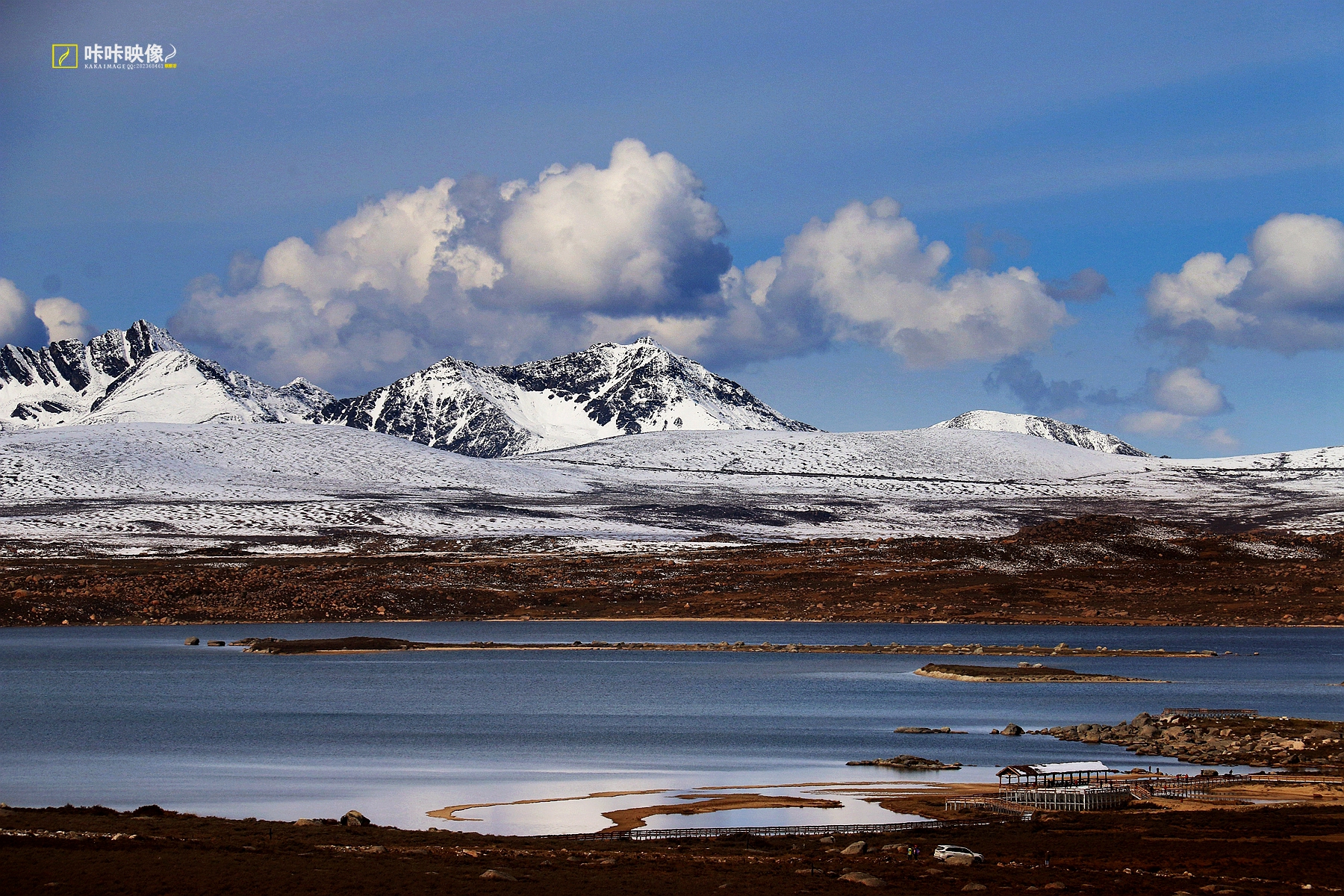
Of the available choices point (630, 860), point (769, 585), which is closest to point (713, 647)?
point (769, 585)

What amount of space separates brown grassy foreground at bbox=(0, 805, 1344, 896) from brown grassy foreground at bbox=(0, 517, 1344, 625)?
343 feet

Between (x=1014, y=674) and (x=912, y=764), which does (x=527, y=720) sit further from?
(x=1014, y=674)

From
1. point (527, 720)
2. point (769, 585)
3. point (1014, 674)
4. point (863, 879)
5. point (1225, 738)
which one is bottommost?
point (863, 879)

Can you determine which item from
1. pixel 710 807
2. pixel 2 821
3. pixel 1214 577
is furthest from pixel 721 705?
pixel 1214 577

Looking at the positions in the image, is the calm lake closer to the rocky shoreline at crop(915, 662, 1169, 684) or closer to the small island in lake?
the small island in lake

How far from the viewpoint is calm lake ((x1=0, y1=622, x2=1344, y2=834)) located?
4462 cm

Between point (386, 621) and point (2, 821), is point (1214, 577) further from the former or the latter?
point (2, 821)

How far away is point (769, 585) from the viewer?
155 meters

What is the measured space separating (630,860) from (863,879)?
5669 millimetres

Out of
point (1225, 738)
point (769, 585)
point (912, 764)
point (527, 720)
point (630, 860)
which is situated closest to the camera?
point (630, 860)

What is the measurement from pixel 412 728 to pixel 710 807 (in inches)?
965

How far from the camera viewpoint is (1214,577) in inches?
6186

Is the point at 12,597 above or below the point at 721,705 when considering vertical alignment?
above

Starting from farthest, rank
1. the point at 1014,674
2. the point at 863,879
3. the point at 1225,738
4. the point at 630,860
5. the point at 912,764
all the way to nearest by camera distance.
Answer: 1. the point at 1014,674
2. the point at 1225,738
3. the point at 912,764
4. the point at 630,860
5. the point at 863,879
